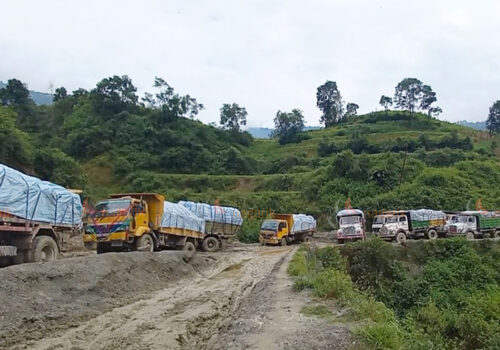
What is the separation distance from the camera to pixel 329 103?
320ft

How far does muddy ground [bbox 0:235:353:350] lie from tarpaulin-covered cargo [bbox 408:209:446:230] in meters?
20.0

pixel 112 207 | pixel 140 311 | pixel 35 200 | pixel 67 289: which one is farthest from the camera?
pixel 112 207

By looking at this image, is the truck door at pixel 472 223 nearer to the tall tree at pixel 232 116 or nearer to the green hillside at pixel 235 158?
the green hillside at pixel 235 158

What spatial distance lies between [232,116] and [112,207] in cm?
6924

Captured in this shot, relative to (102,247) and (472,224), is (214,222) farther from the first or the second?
(472,224)

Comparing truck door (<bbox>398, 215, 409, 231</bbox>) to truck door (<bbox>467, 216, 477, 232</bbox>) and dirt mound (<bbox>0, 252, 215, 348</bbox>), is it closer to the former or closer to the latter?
truck door (<bbox>467, 216, 477, 232</bbox>)

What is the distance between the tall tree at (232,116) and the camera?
3396 inches

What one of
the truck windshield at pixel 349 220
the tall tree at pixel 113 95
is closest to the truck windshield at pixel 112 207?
the truck windshield at pixel 349 220

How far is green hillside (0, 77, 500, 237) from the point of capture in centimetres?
4697

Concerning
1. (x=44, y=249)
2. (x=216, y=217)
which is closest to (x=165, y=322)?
(x=44, y=249)

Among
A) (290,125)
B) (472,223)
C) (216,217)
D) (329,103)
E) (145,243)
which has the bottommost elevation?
(145,243)

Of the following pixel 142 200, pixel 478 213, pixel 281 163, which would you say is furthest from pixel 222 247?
pixel 281 163

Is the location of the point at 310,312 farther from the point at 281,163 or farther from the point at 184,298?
the point at 281,163

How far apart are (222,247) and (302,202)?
23825mm
